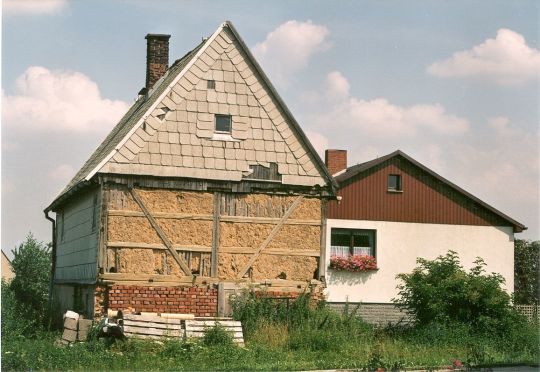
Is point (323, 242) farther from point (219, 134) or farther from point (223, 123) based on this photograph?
point (223, 123)

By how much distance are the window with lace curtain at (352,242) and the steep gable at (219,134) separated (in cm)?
1131

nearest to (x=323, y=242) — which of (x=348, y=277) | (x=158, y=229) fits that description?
(x=158, y=229)

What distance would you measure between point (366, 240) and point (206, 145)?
14.3 metres

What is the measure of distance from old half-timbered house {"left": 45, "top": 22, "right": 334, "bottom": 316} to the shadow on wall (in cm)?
1122

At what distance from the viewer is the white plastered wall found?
34969 millimetres

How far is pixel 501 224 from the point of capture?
122 ft

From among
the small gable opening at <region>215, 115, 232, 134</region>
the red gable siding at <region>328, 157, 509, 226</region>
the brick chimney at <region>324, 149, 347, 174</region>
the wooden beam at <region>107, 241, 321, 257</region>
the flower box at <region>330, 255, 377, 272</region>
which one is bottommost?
the flower box at <region>330, 255, 377, 272</region>

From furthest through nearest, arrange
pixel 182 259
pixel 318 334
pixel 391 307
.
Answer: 1. pixel 391 307
2. pixel 182 259
3. pixel 318 334

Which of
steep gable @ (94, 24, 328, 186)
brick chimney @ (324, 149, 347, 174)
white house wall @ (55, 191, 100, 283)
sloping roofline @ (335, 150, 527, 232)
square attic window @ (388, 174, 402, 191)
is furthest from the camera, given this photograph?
brick chimney @ (324, 149, 347, 174)

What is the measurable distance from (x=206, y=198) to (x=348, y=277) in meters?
13.4

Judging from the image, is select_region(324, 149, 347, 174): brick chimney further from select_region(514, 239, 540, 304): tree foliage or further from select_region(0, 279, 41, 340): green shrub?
select_region(0, 279, 41, 340): green shrub

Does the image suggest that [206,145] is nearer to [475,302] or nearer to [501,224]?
[475,302]

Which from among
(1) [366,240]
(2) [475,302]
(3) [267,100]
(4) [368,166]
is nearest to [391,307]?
(1) [366,240]

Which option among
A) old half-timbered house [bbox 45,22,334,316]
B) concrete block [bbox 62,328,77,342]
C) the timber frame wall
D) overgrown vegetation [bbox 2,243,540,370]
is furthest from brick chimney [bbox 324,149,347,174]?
concrete block [bbox 62,328,77,342]
